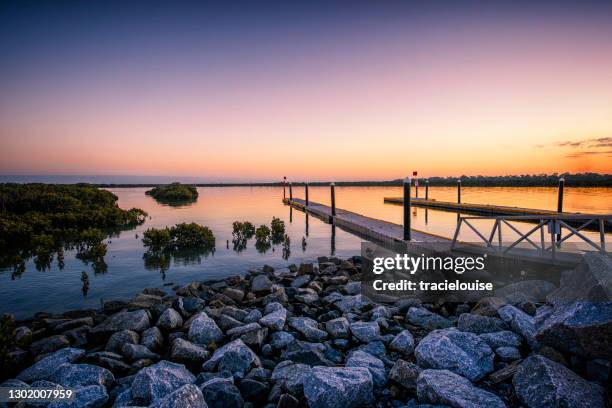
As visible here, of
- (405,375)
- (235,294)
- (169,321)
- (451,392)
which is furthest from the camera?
(235,294)

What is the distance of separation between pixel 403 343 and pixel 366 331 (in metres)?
0.73

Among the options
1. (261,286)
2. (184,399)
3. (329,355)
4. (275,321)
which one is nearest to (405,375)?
(329,355)

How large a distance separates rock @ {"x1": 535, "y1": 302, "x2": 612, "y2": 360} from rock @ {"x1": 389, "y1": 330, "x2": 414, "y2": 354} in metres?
1.82

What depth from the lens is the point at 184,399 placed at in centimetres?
364

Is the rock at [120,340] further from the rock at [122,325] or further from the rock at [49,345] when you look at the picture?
the rock at [49,345]

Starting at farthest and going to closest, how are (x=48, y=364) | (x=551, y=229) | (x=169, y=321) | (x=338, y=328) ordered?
(x=551, y=229) → (x=169, y=321) → (x=338, y=328) → (x=48, y=364)

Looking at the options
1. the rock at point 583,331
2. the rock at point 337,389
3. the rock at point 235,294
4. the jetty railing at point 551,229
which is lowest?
the rock at point 235,294

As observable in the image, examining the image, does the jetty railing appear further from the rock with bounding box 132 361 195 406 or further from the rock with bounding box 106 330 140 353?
the rock with bounding box 106 330 140 353

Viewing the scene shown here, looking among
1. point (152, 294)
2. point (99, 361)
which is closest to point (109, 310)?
point (152, 294)

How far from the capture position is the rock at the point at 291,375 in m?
4.23

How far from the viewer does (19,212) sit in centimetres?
2502

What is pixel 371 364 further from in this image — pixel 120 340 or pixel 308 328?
pixel 120 340

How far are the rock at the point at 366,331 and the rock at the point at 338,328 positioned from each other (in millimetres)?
117

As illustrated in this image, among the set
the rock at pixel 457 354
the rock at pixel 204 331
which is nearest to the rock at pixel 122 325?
the rock at pixel 204 331
